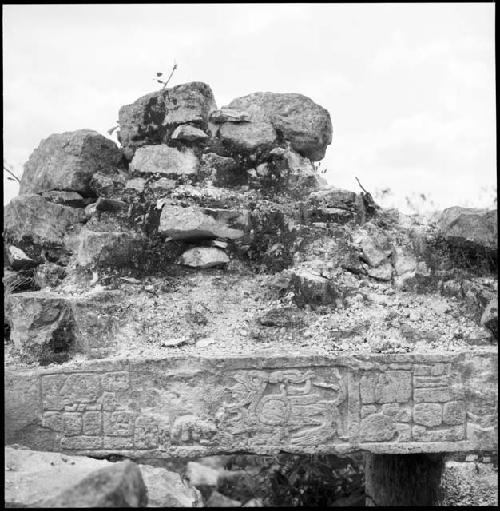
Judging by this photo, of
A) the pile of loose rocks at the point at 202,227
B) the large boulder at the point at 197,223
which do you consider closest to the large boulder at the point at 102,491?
the pile of loose rocks at the point at 202,227

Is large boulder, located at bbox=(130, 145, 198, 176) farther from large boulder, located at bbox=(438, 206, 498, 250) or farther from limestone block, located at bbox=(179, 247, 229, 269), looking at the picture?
large boulder, located at bbox=(438, 206, 498, 250)

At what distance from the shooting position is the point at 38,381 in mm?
6172

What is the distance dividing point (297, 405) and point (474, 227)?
2748 millimetres

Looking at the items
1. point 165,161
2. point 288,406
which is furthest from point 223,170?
point 288,406

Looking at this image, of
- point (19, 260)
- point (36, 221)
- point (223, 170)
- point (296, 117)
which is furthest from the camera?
point (296, 117)

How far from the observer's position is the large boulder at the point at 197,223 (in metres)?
7.20

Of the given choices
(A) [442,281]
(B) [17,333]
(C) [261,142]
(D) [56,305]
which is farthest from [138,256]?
(A) [442,281]

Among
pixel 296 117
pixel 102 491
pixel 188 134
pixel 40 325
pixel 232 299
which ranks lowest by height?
pixel 102 491

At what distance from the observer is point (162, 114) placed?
27.4 ft

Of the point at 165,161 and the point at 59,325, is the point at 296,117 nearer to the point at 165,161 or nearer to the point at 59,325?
the point at 165,161

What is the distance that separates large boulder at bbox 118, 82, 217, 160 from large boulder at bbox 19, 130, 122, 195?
0.29 meters

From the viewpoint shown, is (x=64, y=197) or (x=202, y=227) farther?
(x=64, y=197)

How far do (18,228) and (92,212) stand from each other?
2.78 ft

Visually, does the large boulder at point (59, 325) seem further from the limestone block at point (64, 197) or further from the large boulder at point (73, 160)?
the large boulder at point (73, 160)
